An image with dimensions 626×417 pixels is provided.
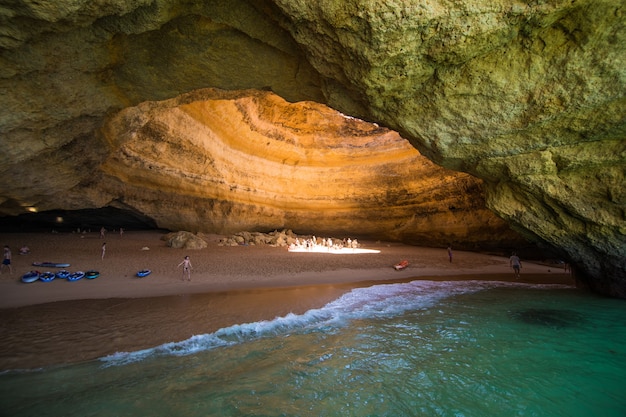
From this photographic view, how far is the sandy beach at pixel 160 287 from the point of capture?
5.45 metres

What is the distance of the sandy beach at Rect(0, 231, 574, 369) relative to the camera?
214 inches

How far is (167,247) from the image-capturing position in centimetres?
1349

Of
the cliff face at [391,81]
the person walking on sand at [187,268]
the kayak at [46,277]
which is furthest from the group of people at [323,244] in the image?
the kayak at [46,277]

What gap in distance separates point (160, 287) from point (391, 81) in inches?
318

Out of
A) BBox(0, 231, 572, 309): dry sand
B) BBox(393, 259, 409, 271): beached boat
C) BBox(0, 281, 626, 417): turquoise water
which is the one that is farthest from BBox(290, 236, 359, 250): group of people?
BBox(0, 281, 626, 417): turquoise water

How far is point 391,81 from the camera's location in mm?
5691

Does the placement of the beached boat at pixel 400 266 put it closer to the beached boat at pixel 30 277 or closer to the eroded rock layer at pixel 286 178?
the eroded rock layer at pixel 286 178

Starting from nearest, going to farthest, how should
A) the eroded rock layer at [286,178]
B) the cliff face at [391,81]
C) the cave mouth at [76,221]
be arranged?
1. the cliff face at [391,81]
2. the eroded rock layer at [286,178]
3. the cave mouth at [76,221]

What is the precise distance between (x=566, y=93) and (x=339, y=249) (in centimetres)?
1284

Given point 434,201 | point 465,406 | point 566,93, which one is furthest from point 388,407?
point 434,201

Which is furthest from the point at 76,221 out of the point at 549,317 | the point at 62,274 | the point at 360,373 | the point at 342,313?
the point at 549,317

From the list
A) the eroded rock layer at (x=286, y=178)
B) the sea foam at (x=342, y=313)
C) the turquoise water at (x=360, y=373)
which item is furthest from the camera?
the eroded rock layer at (x=286, y=178)

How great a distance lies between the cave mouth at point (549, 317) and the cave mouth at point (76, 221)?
15.5m

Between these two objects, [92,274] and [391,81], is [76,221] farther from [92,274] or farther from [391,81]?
[391,81]
